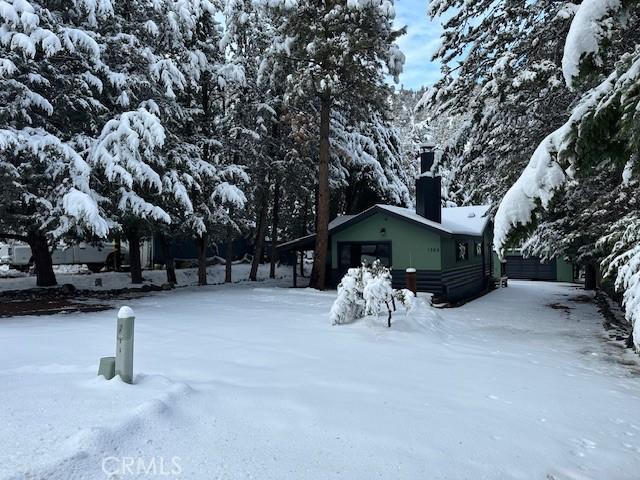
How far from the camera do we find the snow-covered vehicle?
21766 mm

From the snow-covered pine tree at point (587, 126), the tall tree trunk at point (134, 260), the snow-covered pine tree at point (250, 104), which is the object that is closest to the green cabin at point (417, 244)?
the snow-covered pine tree at point (250, 104)

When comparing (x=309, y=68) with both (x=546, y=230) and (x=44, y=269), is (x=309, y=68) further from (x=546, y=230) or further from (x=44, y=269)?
(x=44, y=269)

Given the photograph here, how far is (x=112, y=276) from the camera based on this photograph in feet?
65.1

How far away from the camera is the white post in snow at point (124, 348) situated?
3896 mm

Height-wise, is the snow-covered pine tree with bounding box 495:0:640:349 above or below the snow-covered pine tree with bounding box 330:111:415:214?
below

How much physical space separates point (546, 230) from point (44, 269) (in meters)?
18.3

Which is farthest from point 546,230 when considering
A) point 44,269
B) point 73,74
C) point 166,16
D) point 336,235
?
point 44,269

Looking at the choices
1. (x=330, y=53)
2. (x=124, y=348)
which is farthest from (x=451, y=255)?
(x=124, y=348)

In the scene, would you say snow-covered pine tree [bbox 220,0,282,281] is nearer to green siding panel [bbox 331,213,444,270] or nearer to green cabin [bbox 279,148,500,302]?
green cabin [bbox 279,148,500,302]

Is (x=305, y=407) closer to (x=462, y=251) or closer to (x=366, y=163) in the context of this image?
(x=462, y=251)

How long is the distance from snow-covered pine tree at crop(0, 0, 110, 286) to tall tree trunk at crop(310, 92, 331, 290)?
8179 mm

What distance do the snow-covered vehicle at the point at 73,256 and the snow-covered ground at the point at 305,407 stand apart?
15626 mm

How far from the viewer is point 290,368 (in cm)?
548

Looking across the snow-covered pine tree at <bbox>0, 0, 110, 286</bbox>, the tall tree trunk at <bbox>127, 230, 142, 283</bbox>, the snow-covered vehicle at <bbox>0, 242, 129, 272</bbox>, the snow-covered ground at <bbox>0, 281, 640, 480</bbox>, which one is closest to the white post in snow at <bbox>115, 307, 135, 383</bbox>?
the snow-covered ground at <bbox>0, 281, 640, 480</bbox>
